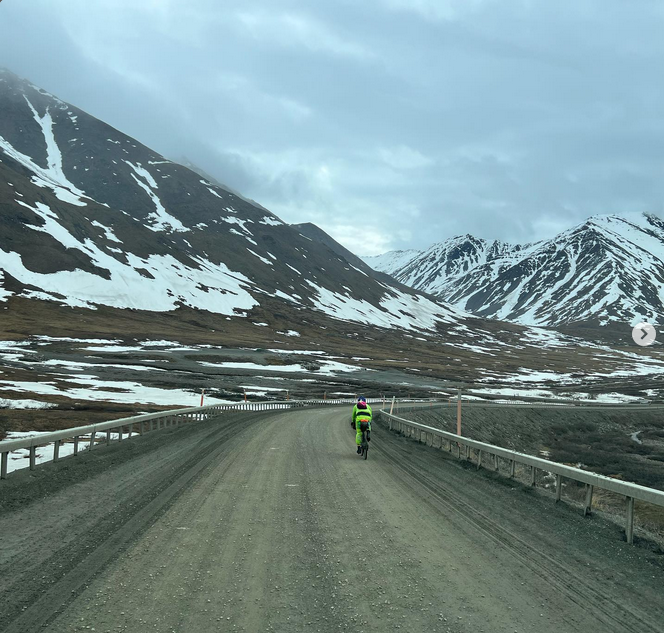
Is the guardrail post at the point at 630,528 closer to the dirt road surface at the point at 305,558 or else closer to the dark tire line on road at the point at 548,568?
the dirt road surface at the point at 305,558

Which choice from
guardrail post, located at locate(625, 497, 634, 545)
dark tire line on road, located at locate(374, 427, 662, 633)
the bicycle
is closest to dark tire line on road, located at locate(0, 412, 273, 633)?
dark tire line on road, located at locate(374, 427, 662, 633)

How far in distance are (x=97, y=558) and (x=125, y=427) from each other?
1986 cm

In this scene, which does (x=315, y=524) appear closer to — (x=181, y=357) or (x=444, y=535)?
(x=444, y=535)

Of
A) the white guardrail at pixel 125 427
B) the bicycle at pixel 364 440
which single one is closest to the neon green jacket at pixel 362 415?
the bicycle at pixel 364 440

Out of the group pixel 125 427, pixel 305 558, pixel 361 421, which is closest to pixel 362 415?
pixel 361 421

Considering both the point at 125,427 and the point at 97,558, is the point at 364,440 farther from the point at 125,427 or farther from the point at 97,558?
the point at 125,427

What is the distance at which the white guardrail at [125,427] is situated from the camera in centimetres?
1306

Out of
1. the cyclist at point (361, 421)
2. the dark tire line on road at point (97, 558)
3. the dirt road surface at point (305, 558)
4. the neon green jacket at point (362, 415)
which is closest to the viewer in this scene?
the dark tire line on road at point (97, 558)

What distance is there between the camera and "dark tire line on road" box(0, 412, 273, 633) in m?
5.19

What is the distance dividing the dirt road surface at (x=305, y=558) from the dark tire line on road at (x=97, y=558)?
0.08ft

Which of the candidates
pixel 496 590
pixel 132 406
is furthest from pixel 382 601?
pixel 132 406

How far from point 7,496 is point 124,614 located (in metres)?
6.52

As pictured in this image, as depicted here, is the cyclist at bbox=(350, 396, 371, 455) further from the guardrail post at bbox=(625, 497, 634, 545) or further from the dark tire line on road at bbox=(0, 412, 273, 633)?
the guardrail post at bbox=(625, 497, 634, 545)

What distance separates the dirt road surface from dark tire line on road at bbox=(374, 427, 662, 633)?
0.09 ft
